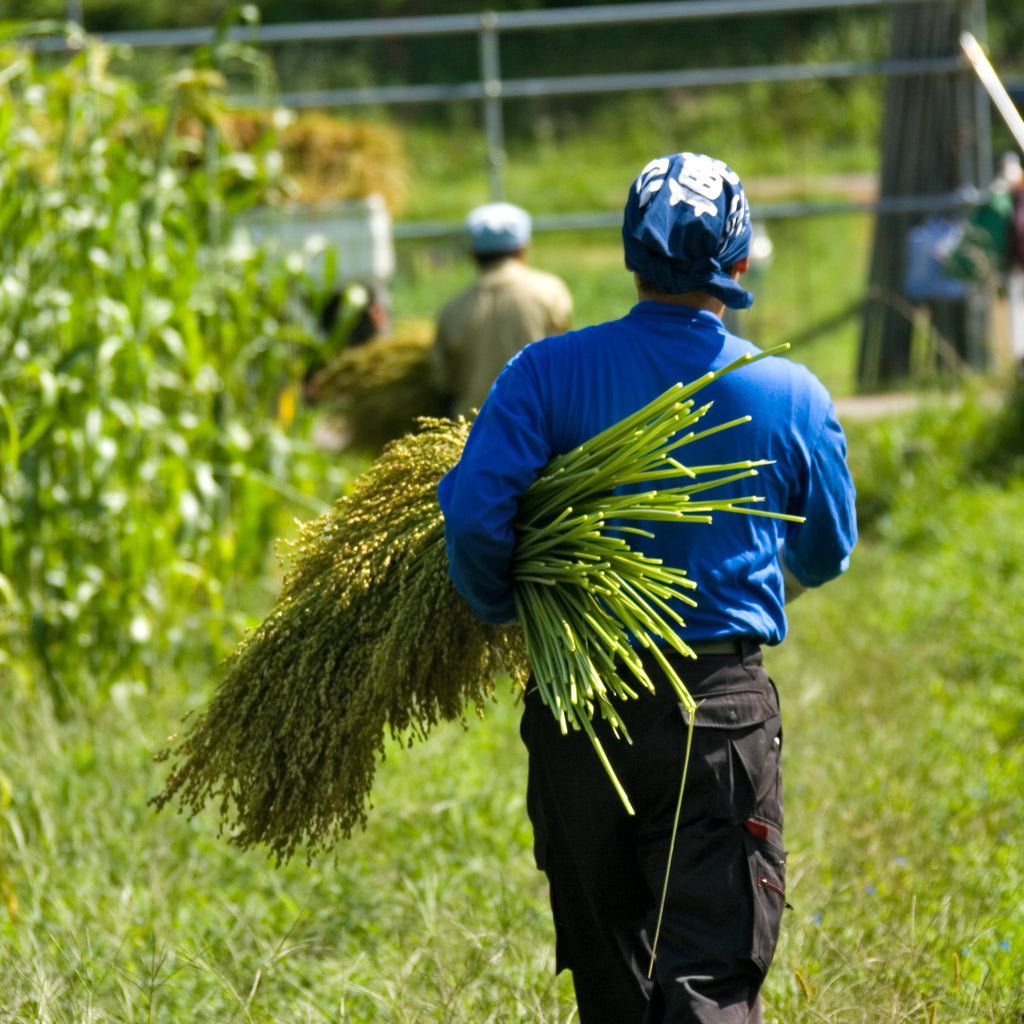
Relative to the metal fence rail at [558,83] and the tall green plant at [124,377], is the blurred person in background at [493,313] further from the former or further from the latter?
the metal fence rail at [558,83]

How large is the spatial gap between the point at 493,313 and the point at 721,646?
134 inches

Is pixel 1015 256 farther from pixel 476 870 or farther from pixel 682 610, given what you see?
pixel 682 610

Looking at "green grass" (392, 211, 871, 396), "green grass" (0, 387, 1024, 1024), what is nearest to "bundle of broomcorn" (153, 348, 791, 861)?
"green grass" (0, 387, 1024, 1024)

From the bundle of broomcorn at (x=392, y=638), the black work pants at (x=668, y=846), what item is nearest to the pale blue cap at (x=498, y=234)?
the bundle of broomcorn at (x=392, y=638)

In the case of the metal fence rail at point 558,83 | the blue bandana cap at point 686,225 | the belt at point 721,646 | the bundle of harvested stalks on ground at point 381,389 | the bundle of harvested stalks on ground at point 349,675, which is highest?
the blue bandana cap at point 686,225

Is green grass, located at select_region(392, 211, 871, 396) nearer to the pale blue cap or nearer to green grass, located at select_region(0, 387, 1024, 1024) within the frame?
the pale blue cap

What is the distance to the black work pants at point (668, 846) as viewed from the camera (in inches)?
92.9

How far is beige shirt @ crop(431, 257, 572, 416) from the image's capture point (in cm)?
569

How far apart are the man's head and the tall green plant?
681mm

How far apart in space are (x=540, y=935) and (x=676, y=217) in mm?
1793

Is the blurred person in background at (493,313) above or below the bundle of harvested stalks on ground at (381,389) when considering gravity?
above

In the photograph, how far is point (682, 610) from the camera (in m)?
2.45

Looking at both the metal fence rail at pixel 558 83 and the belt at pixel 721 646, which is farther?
the metal fence rail at pixel 558 83

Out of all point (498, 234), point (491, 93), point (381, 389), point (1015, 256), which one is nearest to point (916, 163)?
point (1015, 256)
